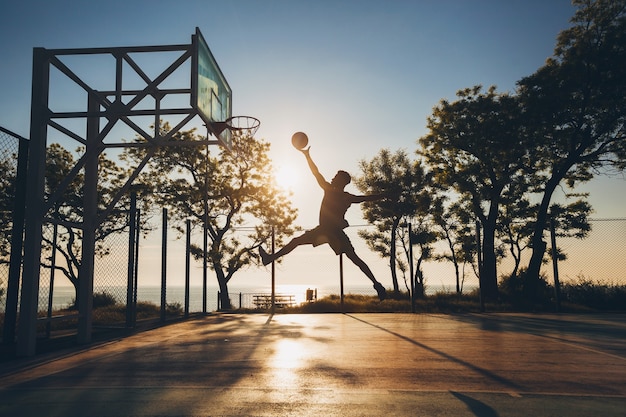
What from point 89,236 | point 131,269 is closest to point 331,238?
point 89,236

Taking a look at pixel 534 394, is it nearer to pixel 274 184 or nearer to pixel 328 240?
pixel 328 240

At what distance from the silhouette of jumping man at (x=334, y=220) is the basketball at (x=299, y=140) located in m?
0.13

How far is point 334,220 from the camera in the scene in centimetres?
854

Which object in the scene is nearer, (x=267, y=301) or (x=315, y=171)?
(x=315, y=171)

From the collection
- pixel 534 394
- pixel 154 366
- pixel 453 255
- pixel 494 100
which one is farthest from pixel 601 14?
pixel 154 366

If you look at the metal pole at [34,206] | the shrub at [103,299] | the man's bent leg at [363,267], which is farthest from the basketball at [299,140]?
the shrub at [103,299]

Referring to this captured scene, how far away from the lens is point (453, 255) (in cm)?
2506

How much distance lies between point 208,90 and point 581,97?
16550 mm

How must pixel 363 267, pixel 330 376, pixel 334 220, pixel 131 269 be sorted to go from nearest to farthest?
pixel 330 376 < pixel 334 220 < pixel 363 267 < pixel 131 269

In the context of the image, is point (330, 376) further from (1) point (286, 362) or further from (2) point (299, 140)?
(2) point (299, 140)

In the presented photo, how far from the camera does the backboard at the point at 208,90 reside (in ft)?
26.7

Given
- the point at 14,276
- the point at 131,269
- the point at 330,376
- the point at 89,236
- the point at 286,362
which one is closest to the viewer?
the point at 330,376

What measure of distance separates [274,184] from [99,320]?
534 inches

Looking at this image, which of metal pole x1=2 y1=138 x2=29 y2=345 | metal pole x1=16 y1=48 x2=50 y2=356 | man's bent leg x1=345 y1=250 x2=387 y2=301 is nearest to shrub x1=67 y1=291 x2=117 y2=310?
metal pole x1=2 y1=138 x2=29 y2=345
